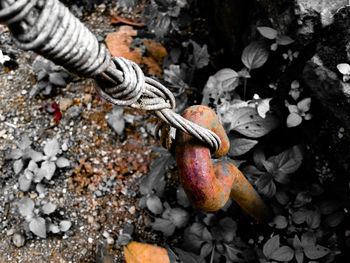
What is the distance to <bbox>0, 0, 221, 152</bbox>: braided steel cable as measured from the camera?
1.86ft

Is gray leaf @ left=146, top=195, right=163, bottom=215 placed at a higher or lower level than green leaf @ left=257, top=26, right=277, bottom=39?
lower

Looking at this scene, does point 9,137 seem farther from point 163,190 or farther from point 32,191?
point 163,190

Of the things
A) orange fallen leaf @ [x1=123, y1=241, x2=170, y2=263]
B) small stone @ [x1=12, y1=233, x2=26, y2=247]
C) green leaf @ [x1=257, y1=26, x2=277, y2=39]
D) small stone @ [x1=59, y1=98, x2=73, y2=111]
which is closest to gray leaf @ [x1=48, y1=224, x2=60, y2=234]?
small stone @ [x1=12, y1=233, x2=26, y2=247]

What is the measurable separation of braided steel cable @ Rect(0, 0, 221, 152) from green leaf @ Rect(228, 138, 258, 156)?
2.36ft

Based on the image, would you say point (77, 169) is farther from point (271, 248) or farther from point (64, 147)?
point (271, 248)

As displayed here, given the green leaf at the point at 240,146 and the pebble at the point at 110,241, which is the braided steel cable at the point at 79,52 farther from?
the pebble at the point at 110,241

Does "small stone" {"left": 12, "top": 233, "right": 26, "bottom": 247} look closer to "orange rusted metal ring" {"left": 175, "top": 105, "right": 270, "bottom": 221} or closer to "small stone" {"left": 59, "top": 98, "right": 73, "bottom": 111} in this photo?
"small stone" {"left": 59, "top": 98, "right": 73, "bottom": 111}

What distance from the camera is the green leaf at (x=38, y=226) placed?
170cm

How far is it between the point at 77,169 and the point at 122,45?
31.1 inches

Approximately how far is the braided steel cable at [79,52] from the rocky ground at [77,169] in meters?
1.11

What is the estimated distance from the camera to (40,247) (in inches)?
68.6

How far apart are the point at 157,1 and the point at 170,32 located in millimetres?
289

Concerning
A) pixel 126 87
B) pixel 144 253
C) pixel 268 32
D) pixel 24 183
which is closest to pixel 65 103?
pixel 24 183

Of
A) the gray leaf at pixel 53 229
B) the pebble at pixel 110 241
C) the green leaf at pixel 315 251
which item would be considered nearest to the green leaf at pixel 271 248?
the green leaf at pixel 315 251
